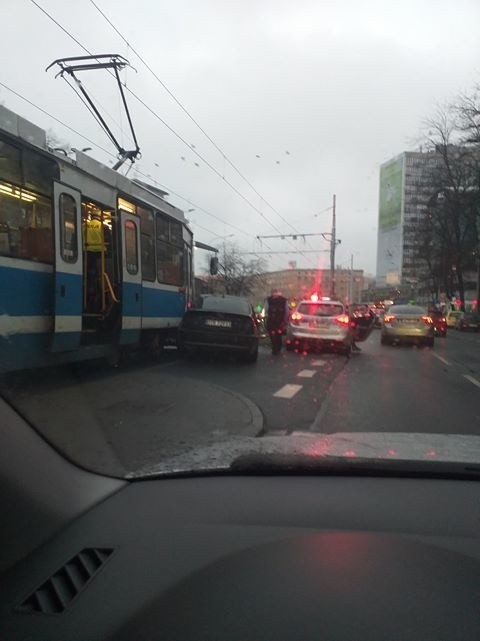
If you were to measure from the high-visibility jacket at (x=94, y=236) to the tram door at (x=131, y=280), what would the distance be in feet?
1.35

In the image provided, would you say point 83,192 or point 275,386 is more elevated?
point 83,192

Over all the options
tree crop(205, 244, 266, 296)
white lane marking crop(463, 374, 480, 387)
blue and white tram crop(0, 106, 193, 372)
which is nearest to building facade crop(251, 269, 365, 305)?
tree crop(205, 244, 266, 296)

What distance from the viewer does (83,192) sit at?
848 cm

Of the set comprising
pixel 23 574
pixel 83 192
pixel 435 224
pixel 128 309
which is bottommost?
pixel 23 574

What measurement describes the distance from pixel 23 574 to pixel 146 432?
3.20 meters

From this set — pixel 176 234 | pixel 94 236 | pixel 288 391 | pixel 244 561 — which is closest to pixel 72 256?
pixel 94 236

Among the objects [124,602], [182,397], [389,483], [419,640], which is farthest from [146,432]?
[419,640]

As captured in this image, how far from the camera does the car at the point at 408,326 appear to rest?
20641mm

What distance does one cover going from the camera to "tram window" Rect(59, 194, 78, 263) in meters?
7.82

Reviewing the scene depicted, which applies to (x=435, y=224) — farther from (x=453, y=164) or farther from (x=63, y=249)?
(x=63, y=249)

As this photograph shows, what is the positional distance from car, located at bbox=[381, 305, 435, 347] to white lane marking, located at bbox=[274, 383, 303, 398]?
467 inches

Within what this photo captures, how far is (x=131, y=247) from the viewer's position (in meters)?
10.3

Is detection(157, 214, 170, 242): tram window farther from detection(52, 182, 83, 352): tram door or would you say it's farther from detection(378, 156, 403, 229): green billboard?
detection(378, 156, 403, 229): green billboard

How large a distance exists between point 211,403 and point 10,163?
3.77 meters
